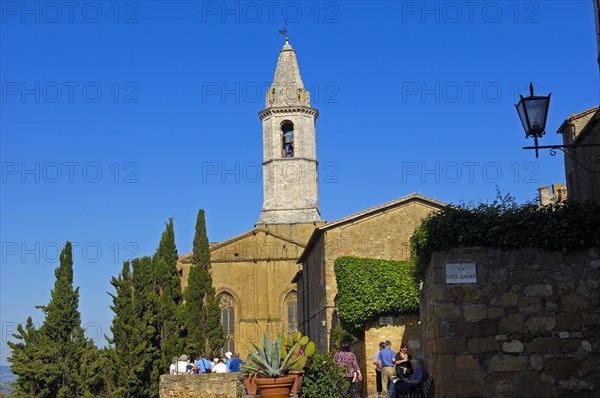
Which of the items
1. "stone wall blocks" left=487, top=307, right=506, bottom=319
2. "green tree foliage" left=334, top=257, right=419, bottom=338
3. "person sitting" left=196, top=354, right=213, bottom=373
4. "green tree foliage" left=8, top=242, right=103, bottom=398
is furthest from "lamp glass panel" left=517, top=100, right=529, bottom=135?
"green tree foliage" left=8, top=242, right=103, bottom=398

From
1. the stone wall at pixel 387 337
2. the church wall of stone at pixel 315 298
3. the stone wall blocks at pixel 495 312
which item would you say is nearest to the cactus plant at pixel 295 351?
the stone wall blocks at pixel 495 312

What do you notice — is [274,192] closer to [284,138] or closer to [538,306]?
[284,138]

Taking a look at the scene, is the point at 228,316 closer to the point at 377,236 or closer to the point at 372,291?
the point at 377,236

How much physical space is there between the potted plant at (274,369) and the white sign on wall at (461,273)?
12.1 ft

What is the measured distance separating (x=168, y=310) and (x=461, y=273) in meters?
31.9

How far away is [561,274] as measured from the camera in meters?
11.5

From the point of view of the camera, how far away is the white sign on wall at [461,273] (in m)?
11.5

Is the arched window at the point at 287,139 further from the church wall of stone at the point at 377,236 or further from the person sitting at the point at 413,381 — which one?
the person sitting at the point at 413,381

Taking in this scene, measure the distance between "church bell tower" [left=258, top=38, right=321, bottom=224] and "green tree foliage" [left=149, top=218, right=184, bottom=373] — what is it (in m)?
15.2

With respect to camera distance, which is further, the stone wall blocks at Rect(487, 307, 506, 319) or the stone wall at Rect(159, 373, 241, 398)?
the stone wall at Rect(159, 373, 241, 398)

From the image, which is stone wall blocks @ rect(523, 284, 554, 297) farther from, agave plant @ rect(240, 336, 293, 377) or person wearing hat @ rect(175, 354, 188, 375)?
person wearing hat @ rect(175, 354, 188, 375)

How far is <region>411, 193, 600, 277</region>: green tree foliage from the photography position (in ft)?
37.9

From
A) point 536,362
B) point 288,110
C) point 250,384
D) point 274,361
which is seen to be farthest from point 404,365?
point 288,110

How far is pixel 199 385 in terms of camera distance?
20031 mm
